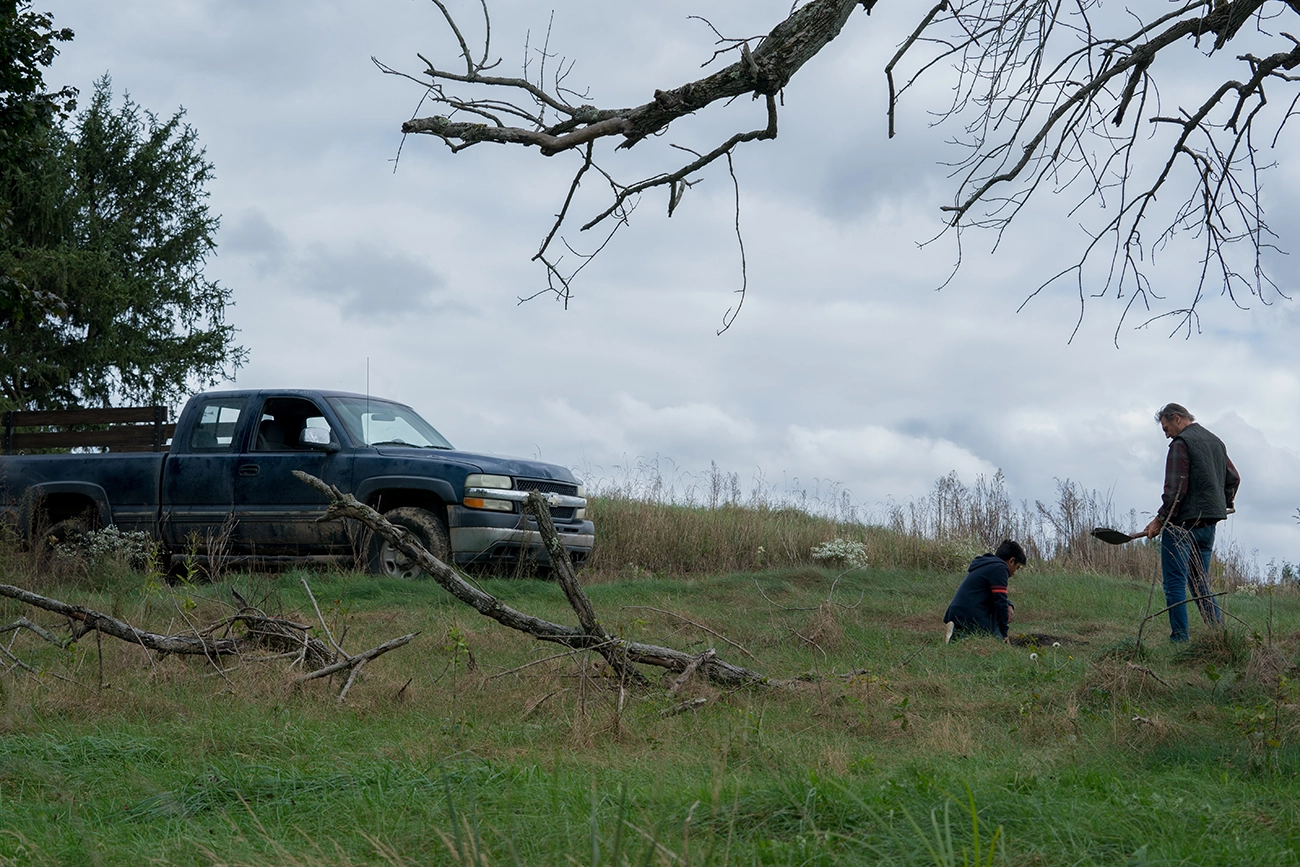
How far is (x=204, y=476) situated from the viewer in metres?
11.5

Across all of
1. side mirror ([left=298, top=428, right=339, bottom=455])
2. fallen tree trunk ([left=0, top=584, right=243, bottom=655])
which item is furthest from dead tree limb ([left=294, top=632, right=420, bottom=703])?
side mirror ([left=298, top=428, right=339, bottom=455])

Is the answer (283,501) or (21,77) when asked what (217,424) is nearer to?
(283,501)

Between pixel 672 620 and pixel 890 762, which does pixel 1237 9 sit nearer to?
pixel 890 762

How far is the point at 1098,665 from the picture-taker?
660 cm

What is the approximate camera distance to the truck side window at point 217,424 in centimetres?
1154

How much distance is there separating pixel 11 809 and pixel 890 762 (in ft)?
Result: 11.1

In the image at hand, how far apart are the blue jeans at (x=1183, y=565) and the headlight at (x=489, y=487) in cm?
590

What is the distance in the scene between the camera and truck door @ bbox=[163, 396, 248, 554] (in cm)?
1134

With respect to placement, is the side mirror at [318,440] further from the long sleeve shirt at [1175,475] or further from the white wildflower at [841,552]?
the long sleeve shirt at [1175,475]

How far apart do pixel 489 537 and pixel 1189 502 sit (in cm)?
622

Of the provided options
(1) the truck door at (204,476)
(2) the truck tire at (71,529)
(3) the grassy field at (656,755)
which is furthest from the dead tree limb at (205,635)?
(2) the truck tire at (71,529)

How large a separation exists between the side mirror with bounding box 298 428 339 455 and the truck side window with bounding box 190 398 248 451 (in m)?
0.74

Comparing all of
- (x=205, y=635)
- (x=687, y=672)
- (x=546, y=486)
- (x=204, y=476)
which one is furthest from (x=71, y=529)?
(x=687, y=672)

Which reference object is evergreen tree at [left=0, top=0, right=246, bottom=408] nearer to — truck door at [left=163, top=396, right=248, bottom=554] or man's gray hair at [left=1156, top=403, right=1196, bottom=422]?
truck door at [left=163, top=396, right=248, bottom=554]
